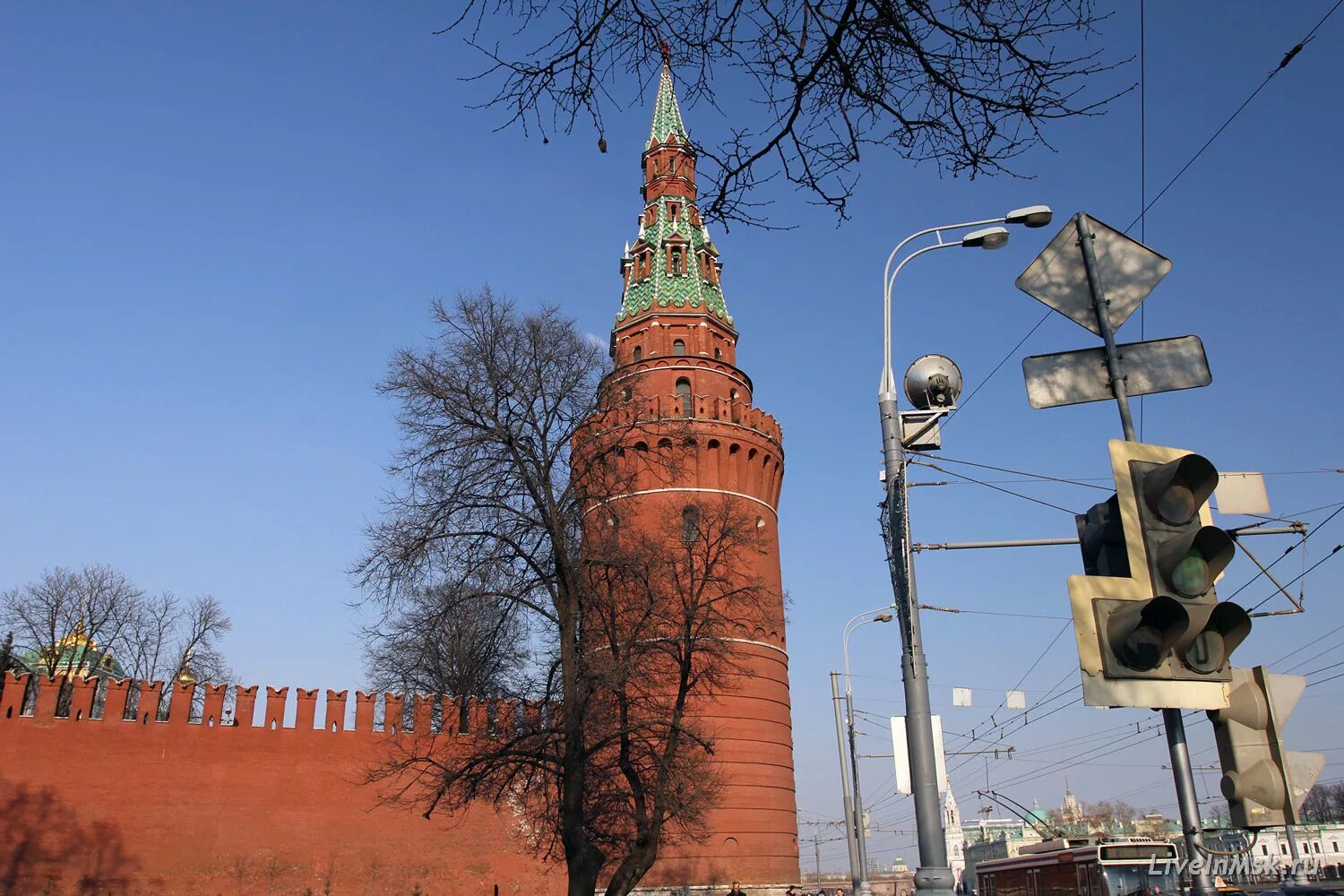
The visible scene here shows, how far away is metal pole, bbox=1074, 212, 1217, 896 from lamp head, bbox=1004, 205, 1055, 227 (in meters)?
3.79

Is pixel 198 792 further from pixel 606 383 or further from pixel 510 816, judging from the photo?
pixel 606 383

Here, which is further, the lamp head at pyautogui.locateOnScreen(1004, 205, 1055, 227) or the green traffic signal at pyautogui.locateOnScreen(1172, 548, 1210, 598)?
the lamp head at pyautogui.locateOnScreen(1004, 205, 1055, 227)

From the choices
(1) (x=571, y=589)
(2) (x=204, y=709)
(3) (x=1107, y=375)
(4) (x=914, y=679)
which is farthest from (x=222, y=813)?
(3) (x=1107, y=375)

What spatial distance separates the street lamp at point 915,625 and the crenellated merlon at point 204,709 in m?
13.6

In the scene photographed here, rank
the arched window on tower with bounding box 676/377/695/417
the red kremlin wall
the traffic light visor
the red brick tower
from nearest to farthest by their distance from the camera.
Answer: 1. the traffic light visor
2. the red kremlin wall
3. the red brick tower
4. the arched window on tower with bounding box 676/377/695/417

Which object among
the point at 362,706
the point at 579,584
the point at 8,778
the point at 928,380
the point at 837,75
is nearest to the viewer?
the point at 837,75

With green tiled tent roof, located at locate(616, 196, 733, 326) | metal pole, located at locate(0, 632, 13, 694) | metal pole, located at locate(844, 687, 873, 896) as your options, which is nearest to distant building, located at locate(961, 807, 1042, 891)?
metal pole, located at locate(844, 687, 873, 896)

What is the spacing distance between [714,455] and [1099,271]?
23244 millimetres

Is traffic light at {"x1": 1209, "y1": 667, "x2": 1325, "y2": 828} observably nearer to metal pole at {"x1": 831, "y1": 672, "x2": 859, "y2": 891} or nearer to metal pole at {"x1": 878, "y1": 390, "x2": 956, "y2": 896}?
metal pole at {"x1": 878, "y1": 390, "x2": 956, "y2": 896}

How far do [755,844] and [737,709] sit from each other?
10.3 feet

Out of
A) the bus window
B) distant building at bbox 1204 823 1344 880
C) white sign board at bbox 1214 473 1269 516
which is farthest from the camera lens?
distant building at bbox 1204 823 1344 880

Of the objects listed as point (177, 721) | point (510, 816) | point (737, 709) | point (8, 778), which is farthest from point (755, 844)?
point (8, 778)

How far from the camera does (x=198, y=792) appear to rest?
21.5 meters

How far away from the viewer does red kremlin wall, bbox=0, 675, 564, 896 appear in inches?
802
